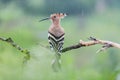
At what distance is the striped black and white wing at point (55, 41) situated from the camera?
A: 223 cm

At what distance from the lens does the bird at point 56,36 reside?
7.32ft

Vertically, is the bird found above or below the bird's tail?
above

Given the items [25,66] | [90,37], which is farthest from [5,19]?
[90,37]

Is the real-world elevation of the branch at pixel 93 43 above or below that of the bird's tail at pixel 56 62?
above

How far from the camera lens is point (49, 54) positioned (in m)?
2.25

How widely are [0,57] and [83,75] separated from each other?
18.7 inches

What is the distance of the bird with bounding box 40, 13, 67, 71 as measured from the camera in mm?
2230

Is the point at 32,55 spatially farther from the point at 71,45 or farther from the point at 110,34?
the point at 110,34

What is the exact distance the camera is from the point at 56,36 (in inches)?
88.0

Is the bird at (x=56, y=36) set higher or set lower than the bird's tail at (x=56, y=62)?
higher

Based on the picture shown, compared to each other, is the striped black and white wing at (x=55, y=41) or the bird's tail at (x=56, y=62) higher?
the striped black and white wing at (x=55, y=41)

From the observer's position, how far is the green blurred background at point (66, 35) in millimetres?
2240

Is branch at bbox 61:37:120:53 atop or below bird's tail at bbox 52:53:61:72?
atop

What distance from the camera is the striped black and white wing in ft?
7.32
